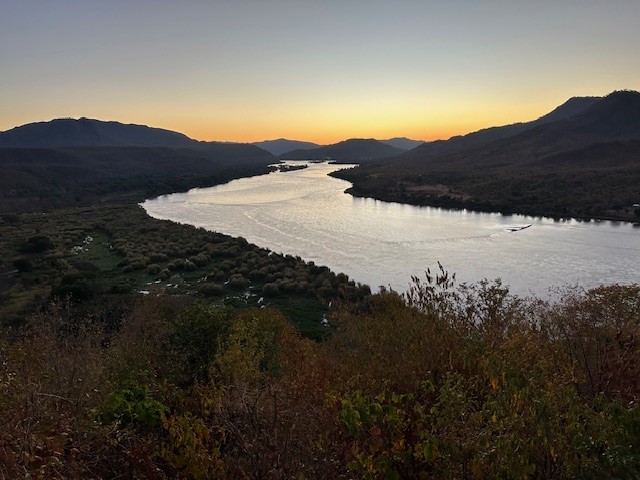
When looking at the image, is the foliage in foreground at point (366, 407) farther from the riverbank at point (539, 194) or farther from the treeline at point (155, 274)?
the riverbank at point (539, 194)

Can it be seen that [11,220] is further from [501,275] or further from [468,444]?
[468,444]

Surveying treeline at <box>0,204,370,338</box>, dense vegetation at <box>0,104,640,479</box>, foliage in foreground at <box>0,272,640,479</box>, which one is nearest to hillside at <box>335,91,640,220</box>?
treeline at <box>0,204,370,338</box>

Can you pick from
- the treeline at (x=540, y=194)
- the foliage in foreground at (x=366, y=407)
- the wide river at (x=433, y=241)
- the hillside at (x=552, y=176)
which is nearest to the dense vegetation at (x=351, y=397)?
the foliage in foreground at (x=366, y=407)

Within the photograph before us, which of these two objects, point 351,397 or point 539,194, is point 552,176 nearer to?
point 539,194

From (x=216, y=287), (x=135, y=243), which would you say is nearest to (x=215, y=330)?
(x=216, y=287)

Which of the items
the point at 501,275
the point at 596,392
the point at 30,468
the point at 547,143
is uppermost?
the point at 547,143

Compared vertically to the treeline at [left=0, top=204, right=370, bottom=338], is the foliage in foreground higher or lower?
higher

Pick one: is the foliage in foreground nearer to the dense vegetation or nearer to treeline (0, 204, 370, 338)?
the dense vegetation
